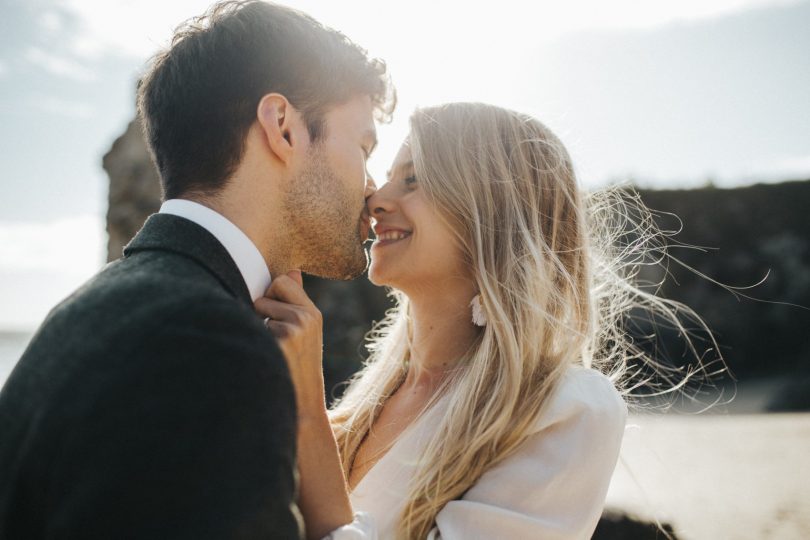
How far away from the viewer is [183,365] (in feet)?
4.47

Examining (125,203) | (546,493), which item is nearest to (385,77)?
(546,493)

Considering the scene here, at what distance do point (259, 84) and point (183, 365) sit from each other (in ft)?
4.46

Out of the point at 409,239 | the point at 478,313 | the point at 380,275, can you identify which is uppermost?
the point at 409,239

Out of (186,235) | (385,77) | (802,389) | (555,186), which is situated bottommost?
(802,389)

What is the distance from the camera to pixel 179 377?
1.34 m

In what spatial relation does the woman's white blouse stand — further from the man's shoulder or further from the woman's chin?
the man's shoulder

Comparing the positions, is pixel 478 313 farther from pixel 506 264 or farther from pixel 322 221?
pixel 322 221

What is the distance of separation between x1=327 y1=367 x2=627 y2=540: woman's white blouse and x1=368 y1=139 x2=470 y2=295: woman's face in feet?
2.93

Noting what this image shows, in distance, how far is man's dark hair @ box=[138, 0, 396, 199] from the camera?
7.52ft

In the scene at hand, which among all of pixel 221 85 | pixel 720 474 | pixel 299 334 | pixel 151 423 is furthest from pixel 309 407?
pixel 720 474

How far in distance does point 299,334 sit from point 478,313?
53.3 inches

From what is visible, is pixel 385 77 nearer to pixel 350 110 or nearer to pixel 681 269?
pixel 350 110

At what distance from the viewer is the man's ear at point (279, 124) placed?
7.76 feet

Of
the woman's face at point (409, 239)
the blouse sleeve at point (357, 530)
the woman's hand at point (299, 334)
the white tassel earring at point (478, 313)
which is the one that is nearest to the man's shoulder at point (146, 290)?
the woman's hand at point (299, 334)
